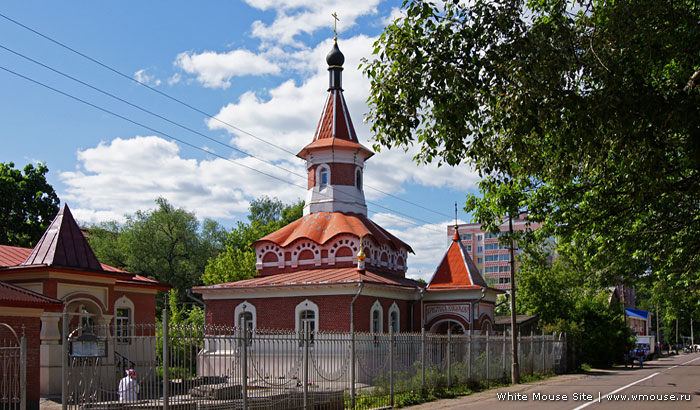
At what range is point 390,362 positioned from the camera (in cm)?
1777

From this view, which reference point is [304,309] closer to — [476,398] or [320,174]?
[320,174]

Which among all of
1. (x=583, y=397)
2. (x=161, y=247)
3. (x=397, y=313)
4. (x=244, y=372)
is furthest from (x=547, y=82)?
(x=161, y=247)

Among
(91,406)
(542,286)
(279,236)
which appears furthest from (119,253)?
(91,406)

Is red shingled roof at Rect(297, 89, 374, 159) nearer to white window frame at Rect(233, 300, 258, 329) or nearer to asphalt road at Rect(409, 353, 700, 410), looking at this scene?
white window frame at Rect(233, 300, 258, 329)

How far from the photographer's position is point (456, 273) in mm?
33375

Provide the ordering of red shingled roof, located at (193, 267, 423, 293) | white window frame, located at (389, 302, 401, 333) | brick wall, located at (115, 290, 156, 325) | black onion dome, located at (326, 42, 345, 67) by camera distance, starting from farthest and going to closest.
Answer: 1. black onion dome, located at (326, 42, 345, 67)
2. white window frame, located at (389, 302, 401, 333)
3. brick wall, located at (115, 290, 156, 325)
4. red shingled roof, located at (193, 267, 423, 293)

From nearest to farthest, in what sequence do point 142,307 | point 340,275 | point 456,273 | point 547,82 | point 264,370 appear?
point 547,82 < point 264,370 < point 142,307 < point 340,275 < point 456,273

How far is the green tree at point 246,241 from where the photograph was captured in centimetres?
5028

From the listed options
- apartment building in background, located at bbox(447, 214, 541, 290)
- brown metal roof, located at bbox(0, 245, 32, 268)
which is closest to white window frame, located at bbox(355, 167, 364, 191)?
brown metal roof, located at bbox(0, 245, 32, 268)

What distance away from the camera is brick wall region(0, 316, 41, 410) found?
51.1 ft

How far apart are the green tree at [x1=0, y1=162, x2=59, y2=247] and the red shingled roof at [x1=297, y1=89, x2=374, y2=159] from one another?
15922 millimetres

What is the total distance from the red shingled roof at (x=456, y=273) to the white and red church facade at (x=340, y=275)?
1.9 inches

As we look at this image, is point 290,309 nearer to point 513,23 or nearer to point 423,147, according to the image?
point 423,147

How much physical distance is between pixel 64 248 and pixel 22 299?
625 cm
